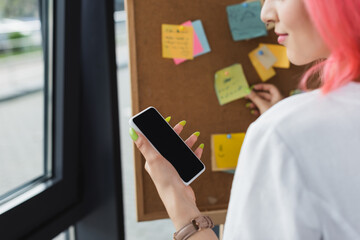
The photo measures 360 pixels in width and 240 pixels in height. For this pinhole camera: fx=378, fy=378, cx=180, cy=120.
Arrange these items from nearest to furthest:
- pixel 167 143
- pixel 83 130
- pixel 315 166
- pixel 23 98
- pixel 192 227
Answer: pixel 315 166 → pixel 192 227 → pixel 167 143 → pixel 83 130 → pixel 23 98

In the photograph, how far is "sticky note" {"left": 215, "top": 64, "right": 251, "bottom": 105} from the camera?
105cm

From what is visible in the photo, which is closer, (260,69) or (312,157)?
(312,157)

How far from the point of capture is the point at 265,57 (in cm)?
108

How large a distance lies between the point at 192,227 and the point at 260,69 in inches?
23.6

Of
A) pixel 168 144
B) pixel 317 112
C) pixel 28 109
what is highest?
pixel 317 112

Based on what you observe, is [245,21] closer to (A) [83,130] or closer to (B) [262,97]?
(B) [262,97]

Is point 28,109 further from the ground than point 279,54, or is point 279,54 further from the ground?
point 279,54

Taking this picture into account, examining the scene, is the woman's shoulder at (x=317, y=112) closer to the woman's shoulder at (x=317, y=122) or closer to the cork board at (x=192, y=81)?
the woman's shoulder at (x=317, y=122)

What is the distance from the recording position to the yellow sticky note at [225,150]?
107 cm

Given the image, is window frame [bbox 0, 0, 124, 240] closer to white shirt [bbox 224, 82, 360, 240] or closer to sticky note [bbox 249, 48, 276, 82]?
sticky note [bbox 249, 48, 276, 82]

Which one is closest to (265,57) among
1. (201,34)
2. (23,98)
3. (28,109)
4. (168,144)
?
(201,34)

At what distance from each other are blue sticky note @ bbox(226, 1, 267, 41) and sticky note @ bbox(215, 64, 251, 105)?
0.09 metres

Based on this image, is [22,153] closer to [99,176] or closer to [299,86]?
[99,176]

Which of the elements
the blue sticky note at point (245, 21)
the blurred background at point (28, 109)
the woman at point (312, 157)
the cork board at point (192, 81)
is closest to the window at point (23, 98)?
the blurred background at point (28, 109)
